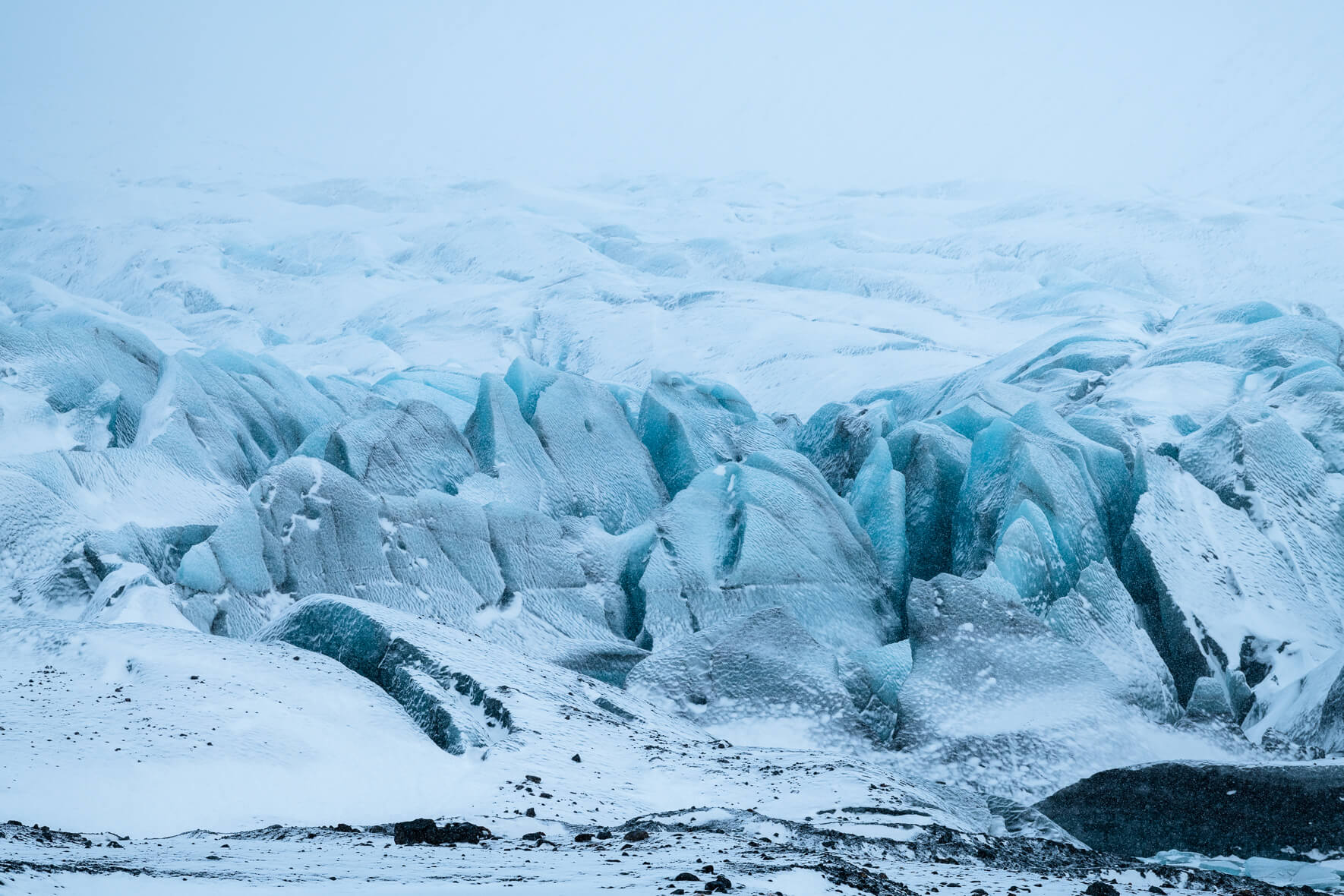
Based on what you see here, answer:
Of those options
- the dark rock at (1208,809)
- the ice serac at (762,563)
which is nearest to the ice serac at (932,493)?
the ice serac at (762,563)

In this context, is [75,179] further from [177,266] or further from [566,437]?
[566,437]

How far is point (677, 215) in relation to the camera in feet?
186

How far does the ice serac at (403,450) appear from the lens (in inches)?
858

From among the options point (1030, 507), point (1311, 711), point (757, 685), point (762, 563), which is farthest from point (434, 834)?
point (1030, 507)

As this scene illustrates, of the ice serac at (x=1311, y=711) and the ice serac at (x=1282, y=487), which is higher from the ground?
the ice serac at (x=1282, y=487)

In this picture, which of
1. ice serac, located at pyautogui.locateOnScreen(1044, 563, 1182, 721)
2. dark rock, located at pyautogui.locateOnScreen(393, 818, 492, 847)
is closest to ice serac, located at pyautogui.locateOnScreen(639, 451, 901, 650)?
ice serac, located at pyautogui.locateOnScreen(1044, 563, 1182, 721)

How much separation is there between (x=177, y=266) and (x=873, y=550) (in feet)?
116

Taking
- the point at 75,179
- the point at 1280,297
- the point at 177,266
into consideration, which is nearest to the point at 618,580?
the point at 1280,297

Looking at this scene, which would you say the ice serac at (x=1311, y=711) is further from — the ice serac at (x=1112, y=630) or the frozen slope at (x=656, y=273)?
the frozen slope at (x=656, y=273)

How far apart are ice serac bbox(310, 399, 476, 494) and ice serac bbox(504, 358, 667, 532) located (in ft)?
6.21

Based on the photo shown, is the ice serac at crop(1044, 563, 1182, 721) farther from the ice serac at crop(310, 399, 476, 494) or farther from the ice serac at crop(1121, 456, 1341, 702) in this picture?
the ice serac at crop(310, 399, 476, 494)

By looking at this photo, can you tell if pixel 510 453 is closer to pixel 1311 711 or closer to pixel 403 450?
pixel 403 450

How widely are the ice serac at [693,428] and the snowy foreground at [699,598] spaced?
0.10 metres

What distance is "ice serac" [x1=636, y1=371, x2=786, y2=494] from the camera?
965 inches
